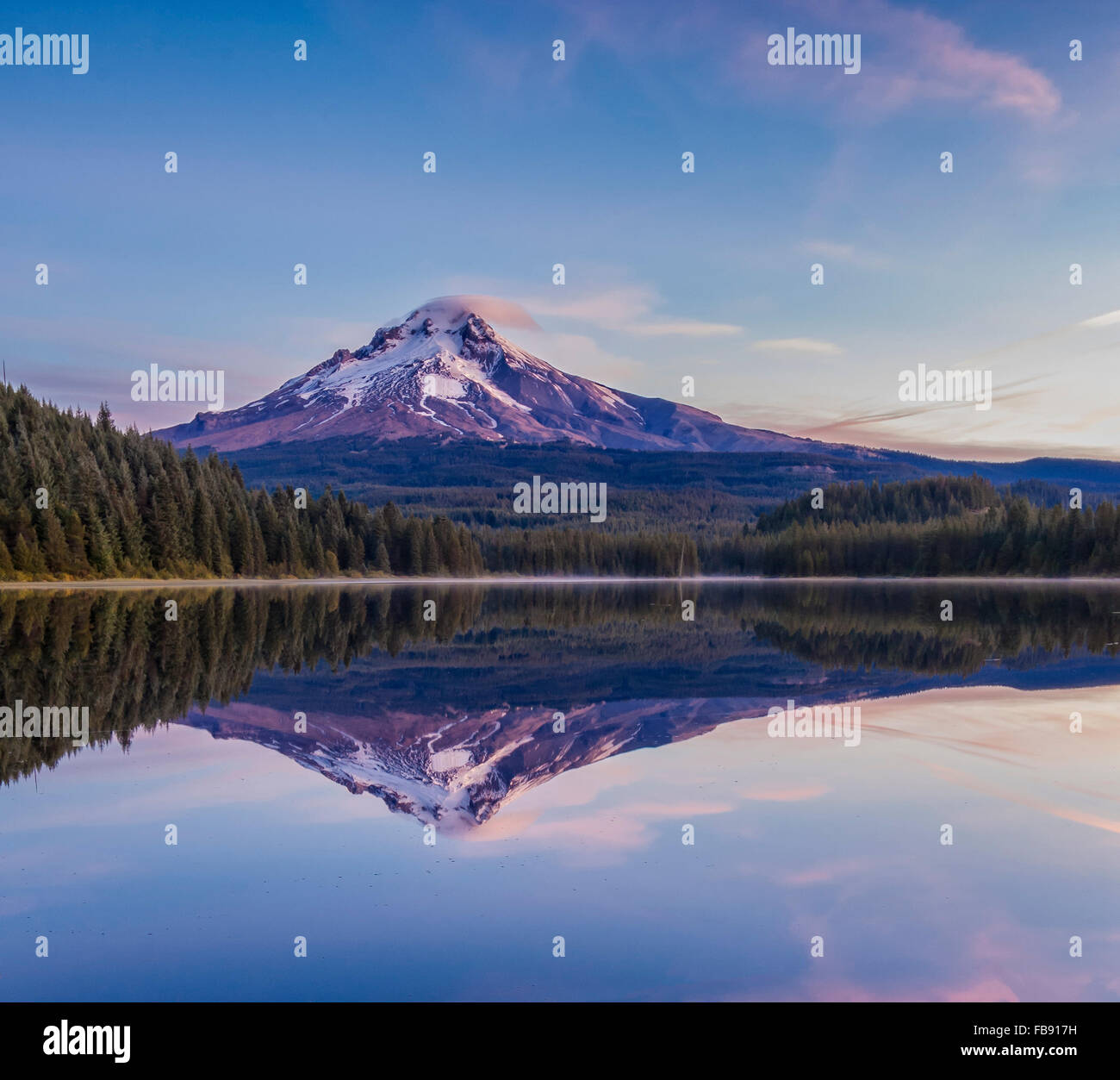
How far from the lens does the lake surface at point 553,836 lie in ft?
27.0

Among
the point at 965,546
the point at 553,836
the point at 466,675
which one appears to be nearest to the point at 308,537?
the point at 965,546

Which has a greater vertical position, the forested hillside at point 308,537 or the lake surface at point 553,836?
the forested hillside at point 308,537

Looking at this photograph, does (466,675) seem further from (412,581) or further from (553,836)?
(412,581)

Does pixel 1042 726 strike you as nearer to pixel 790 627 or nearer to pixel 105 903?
pixel 105 903

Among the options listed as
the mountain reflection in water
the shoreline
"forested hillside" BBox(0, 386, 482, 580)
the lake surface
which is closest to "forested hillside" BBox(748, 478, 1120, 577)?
the shoreline

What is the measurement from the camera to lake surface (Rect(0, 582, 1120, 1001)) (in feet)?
27.0

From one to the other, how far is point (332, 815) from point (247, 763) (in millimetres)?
3326

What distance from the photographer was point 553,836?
11.9 meters

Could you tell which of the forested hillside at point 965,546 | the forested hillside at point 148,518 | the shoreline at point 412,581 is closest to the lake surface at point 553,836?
the shoreline at point 412,581

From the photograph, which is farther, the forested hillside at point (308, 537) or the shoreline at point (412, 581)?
the forested hillside at point (308, 537)

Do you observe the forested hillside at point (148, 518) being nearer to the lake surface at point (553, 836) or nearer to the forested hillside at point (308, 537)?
the forested hillside at point (308, 537)

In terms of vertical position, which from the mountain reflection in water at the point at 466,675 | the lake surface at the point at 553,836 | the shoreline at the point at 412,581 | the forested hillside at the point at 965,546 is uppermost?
the forested hillside at the point at 965,546

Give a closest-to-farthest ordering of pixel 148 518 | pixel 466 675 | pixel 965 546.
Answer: pixel 466 675 → pixel 148 518 → pixel 965 546

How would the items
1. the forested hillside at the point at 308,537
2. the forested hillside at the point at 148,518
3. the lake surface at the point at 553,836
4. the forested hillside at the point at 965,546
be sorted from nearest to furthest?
the lake surface at the point at 553,836
the forested hillside at the point at 148,518
the forested hillside at the point at 308,537
the forested hillside at the point at 965,546
